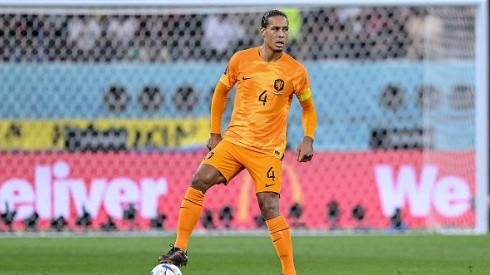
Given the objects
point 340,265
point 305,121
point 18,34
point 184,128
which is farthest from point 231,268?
point 18,34

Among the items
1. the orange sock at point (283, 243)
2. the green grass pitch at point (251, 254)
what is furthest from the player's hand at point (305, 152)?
the green grass pitch at point (251, 254)

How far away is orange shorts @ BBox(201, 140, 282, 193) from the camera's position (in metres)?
9.02

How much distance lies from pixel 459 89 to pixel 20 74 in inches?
210

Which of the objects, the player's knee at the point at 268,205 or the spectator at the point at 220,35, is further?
the spectator at the point at 220,35

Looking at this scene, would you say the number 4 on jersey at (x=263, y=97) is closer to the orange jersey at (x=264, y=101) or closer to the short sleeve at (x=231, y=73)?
the orange jersey at (x=264, y=101)

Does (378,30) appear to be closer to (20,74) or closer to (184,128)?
(184,128)

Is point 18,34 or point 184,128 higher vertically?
point 18,34

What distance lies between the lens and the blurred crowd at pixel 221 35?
15875 mm

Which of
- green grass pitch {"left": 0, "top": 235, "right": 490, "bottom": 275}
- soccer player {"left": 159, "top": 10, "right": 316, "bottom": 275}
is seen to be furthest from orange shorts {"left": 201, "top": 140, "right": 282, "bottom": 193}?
green grass pitch {"left": 0, "top": 235, "right": 490, "bottom": 275}

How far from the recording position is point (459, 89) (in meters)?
15.8

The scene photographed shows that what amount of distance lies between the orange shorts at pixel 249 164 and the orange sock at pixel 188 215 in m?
0.25

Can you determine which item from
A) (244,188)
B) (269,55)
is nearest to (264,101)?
(269,55)

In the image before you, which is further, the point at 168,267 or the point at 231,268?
the point at 231,268

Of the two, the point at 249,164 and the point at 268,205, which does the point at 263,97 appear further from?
the point at 268,205
